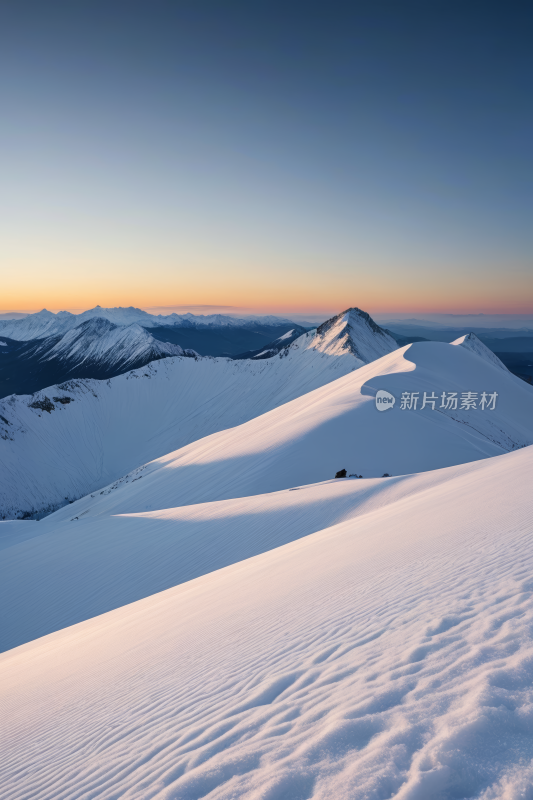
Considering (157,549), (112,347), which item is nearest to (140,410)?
(157,549)

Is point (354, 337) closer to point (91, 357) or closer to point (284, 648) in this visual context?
point (284, 648)

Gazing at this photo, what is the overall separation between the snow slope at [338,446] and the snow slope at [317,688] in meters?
10.9

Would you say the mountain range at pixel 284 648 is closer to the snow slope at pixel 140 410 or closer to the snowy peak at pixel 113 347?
the snow slope at pixel 140 410

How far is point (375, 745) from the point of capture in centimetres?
188

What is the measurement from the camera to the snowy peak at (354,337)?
66.4 meters

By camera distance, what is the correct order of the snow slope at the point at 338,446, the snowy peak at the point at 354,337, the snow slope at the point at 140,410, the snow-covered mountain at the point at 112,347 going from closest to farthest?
the snow slope at the point at 338,446
the snow slope at the point at 140,410
the snowy peak at the point at 354,337
the snow-covered mountain at the point at 112,347

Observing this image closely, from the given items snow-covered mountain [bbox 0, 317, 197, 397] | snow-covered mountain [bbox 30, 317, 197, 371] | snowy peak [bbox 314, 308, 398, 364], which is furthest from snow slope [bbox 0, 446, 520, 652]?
snow-covered mountain [bbox 0, 317, 197, 397]

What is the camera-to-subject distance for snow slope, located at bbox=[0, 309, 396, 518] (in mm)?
52781

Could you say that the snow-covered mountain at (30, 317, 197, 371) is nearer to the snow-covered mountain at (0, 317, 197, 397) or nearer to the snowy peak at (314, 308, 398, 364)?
the snow-covered mountain at (0, 317, 197, 397)

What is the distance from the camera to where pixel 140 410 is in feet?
233

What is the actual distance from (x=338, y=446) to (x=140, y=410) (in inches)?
2366

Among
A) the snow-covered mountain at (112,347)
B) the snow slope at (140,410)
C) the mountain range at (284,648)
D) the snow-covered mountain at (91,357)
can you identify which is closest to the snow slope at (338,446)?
the mountain range at (284,648)

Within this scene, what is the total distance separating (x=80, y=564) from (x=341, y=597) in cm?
996

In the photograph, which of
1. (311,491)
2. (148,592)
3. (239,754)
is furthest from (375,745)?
(311,491)
